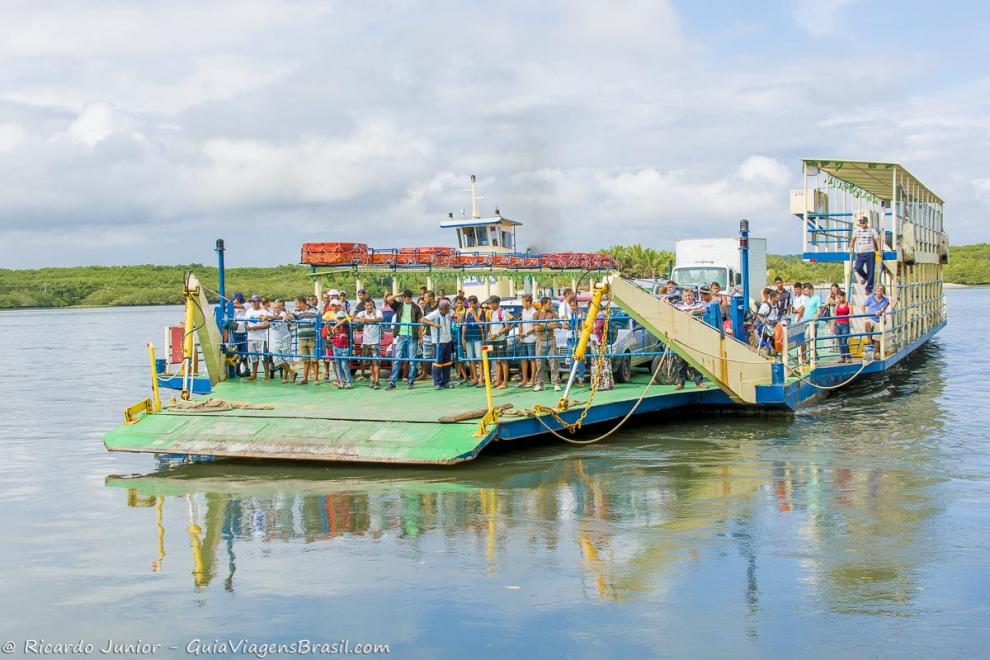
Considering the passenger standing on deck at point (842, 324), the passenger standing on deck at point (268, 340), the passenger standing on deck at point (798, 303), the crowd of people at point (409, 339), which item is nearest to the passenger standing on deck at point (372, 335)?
the crowd of people at point (409, 339)

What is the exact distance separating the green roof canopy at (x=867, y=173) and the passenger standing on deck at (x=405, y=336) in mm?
10782

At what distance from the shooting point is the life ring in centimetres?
1633

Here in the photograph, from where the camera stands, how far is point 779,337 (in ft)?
54.1

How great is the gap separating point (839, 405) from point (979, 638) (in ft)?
40.3

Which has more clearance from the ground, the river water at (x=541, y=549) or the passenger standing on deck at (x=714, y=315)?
the passenger standing on deck at (x=714, y=315)

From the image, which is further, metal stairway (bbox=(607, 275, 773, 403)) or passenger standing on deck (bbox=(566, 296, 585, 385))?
passenger standing on deck (bbox=(566, 296, 585, 385))

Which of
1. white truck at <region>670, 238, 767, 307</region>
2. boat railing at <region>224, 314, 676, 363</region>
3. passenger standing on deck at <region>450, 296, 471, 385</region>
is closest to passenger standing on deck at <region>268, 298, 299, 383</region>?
boat railing at <region>224, 314, 676, 363</region>

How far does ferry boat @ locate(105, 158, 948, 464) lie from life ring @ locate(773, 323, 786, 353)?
2cm

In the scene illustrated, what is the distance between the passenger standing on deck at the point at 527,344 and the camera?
1541 centimetres

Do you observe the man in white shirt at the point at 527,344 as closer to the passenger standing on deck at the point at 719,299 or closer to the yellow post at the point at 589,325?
the yellow post at the point at 589,325

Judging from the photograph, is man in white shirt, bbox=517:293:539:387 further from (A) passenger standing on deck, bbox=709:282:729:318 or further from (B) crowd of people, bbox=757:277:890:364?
(B) crowd of people, bbox=757:277:890:364

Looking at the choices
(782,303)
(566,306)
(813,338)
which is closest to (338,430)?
(566,306)

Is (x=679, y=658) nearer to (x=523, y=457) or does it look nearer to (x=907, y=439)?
(x=523, y=457)

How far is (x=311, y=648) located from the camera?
6.57 metres
